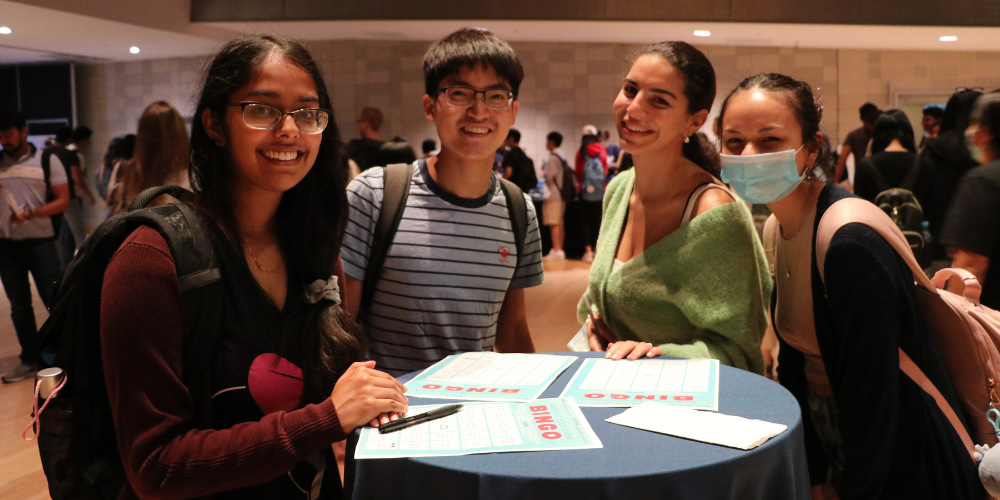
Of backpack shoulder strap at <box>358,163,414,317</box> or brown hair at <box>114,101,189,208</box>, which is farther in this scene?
brown hair at <box>114,101,189,208</box>

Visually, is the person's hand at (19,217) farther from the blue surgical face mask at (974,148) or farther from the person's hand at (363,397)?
the blue surgical face mask at (974,148)

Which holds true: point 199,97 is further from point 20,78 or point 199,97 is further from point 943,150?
point 20,78

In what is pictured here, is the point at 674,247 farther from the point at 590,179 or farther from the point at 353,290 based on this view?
the point at 590,179

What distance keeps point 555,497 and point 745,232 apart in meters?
1.22

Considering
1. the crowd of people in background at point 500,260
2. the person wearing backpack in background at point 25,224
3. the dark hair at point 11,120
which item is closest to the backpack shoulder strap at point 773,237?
the crowd of people in background at point 500,260

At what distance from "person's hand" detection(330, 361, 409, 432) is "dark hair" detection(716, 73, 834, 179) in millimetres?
1236

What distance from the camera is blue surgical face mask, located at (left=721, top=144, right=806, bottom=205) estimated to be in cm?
184

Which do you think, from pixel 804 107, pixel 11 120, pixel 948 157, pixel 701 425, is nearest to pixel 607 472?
pixel 701 425

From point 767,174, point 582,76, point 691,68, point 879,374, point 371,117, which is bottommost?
point 879,374

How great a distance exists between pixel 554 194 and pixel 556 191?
53 mm

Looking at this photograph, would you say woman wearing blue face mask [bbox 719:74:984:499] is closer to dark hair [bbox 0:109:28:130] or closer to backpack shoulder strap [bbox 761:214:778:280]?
backpack shoulder strap [bbox 761:214:778:280]

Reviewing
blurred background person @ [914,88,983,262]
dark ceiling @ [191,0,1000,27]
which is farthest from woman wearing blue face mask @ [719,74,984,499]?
dark ceiling @ [191,0,1000,27]

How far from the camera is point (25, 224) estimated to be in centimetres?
493

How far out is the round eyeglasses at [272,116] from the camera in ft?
4.66
